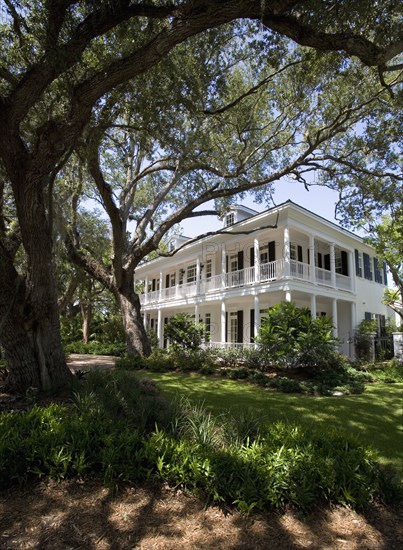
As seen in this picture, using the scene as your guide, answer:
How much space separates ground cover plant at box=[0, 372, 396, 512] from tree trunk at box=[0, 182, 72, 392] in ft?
8.49

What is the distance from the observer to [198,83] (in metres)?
8.39

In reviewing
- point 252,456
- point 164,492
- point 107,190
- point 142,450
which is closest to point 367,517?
point 252,456

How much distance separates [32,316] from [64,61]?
4283mm

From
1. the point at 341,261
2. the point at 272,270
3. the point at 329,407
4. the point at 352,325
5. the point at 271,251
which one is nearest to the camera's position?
the point at 329,407

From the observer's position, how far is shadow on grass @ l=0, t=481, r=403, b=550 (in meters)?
2.69

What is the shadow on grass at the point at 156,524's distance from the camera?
269 centimetres

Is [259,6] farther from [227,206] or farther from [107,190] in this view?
[227,206]

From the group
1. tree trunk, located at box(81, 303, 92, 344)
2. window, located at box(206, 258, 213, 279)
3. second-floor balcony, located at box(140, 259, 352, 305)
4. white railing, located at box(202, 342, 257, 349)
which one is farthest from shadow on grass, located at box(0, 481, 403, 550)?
tree trunk, located at box(81, 303, 92, 344)

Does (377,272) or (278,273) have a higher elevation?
(377,272)

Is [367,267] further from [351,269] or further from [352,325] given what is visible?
[352,325]

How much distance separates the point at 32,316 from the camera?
6.72m

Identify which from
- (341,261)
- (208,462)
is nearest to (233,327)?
(341,261)

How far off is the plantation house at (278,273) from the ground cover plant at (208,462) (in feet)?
38.0

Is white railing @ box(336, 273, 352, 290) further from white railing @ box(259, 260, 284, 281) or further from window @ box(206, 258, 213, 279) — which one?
window @ box(206, 258, 213, 279)
